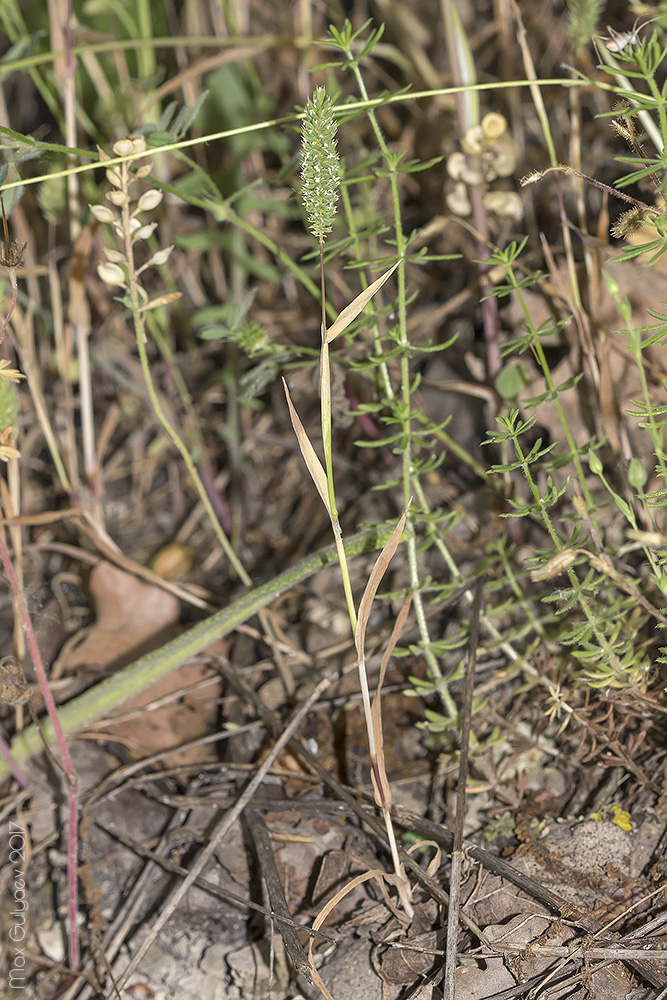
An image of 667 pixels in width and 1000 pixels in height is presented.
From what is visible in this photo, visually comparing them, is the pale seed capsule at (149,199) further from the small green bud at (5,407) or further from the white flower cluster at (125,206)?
the small green bud at (5,407)

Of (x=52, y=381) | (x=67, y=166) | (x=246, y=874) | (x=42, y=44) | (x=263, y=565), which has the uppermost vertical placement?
(x=42, y=44)

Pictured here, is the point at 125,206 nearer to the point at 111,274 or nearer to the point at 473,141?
the point at 111,274

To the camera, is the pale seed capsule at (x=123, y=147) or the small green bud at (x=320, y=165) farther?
the pale seed capsule at (x=123, y=147)

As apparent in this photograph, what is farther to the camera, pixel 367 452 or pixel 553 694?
pixel 367 452

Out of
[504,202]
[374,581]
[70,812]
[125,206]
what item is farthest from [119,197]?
[70,812]

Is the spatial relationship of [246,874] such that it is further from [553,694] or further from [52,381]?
[52,381]

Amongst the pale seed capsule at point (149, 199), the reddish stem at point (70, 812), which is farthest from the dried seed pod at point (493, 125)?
the reddish stem at point (70, 812)

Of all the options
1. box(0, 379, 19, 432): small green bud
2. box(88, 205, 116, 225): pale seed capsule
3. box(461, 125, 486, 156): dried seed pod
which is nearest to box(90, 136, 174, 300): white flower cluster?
box(88, 205, 116, 225): pale seed capsule

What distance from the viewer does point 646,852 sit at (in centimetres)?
103

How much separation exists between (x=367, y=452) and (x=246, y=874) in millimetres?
825

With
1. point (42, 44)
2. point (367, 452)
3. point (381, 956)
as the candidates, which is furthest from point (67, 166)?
point (381, 956)

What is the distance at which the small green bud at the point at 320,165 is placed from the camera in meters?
0.80

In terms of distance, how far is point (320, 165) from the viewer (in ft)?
2.64

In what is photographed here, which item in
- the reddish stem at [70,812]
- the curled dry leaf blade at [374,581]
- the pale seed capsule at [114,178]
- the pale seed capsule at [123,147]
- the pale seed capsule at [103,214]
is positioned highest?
the pale seed capsule at [123,147]
